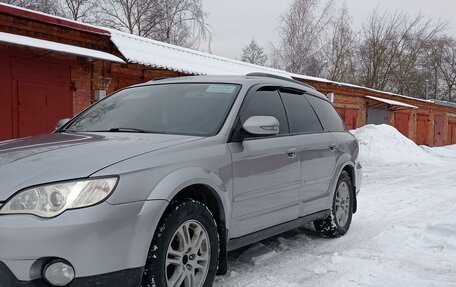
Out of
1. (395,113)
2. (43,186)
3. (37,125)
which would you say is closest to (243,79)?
(43,186)

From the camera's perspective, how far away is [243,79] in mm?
4207

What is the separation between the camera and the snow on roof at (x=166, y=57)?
10.7m

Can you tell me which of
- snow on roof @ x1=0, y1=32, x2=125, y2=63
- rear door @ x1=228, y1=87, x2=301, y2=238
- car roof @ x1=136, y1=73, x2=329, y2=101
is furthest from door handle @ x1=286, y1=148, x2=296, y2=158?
snow on roof @ x1=0, y1=32, x2=125, y2=63

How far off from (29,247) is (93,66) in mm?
9135

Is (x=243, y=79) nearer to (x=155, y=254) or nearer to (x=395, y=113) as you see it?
(x=155, y=254)

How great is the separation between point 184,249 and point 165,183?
0.49 meters

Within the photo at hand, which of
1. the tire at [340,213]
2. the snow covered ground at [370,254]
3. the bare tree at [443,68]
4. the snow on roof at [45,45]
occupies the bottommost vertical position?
the snow covered ground at [370,254]

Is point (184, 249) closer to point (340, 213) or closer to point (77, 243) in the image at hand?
point (77, 243)

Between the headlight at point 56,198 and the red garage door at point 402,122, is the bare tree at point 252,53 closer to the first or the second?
the red garage door at point 402,122

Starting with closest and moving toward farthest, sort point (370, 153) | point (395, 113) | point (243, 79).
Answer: point (243, 79) → point (370, 153) → point (395, 113)

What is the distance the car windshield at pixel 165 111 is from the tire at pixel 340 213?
203 centimetres

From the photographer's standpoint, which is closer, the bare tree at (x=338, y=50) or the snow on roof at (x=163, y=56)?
the snow on roof at (x=163, y=56)

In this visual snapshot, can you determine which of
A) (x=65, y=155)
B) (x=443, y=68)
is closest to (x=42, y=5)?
(x=65, y=155)

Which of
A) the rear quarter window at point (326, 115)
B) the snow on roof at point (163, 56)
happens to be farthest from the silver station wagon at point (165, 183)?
the snow on roof at point (163, 56)
